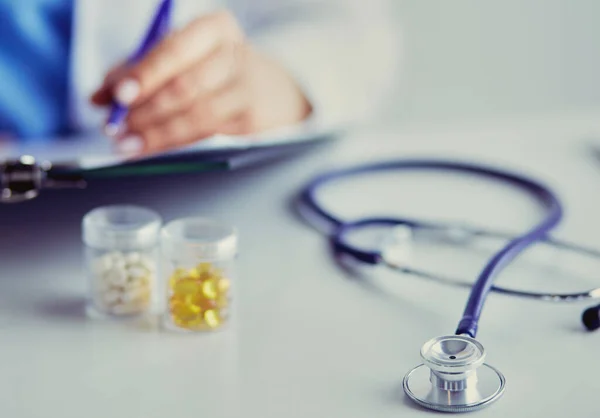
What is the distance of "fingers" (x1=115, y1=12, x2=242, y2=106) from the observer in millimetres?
792

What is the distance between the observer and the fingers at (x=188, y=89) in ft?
2.72

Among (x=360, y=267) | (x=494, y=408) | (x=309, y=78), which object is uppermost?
(x=309, y=78)

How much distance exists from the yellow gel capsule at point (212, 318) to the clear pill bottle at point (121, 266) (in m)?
0.05

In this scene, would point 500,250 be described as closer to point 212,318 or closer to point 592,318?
point 592,318

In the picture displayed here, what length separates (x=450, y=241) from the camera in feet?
2.25

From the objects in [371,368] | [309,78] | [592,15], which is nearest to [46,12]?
[309,78]

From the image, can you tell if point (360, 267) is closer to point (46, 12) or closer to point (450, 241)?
point (450, 241)

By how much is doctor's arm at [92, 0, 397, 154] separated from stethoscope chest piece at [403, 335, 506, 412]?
1.19 ft

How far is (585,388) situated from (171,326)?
0.25 meters

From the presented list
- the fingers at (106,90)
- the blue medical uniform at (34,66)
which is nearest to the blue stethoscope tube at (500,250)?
the fingers at (106,90)

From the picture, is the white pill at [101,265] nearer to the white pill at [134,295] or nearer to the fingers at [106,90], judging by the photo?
the white pill at [134,295]

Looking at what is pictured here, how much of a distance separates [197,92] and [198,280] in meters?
0.39

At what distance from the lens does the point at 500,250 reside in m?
0.58

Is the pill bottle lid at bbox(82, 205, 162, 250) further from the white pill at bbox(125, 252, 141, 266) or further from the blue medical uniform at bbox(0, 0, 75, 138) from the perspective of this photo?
the blue medical uniform at bbox(0, 0, 75, 138)
